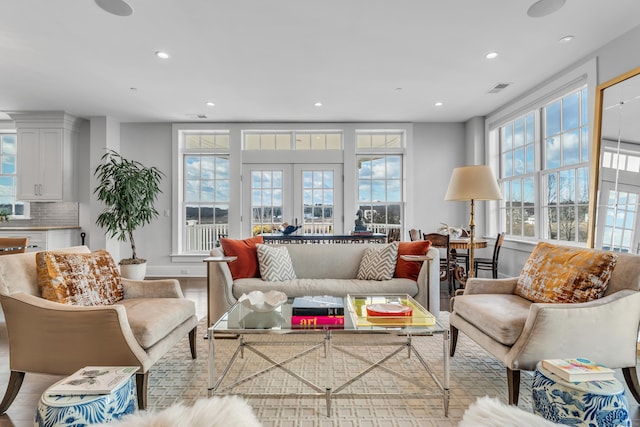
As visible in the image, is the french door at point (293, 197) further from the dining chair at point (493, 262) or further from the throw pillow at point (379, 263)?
the throw pillow at point (379, 263)

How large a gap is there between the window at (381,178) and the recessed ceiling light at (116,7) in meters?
4.12

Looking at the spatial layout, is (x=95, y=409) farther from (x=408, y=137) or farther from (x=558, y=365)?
(x=408, y=137)

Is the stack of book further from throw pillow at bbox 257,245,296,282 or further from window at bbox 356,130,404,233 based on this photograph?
window at bbox 356,130,404,233

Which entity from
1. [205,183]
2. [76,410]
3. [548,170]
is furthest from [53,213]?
[548,170]

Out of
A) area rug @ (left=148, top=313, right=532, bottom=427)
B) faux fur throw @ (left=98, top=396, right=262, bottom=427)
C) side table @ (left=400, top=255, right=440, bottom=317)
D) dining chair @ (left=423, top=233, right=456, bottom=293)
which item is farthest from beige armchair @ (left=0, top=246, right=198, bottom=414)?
dining chair @ (left=423, top=233, right=456, bottom=293)

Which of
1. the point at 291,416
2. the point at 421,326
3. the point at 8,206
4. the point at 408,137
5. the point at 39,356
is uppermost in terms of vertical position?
the point at 408,137

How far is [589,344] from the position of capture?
1.86 meters

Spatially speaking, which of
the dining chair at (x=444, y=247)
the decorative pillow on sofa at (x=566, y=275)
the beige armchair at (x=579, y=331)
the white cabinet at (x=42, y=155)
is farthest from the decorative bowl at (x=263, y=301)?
the white cabinet at (x=42, y=155)

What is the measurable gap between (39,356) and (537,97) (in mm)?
5418

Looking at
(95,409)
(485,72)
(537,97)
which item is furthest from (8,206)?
(537,97)

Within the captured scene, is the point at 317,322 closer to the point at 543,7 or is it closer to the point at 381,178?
the point at 543,7

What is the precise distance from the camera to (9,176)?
19.9ft

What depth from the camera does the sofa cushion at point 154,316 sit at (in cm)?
188


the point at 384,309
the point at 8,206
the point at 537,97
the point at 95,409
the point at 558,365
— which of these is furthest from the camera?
the point at 8,206
